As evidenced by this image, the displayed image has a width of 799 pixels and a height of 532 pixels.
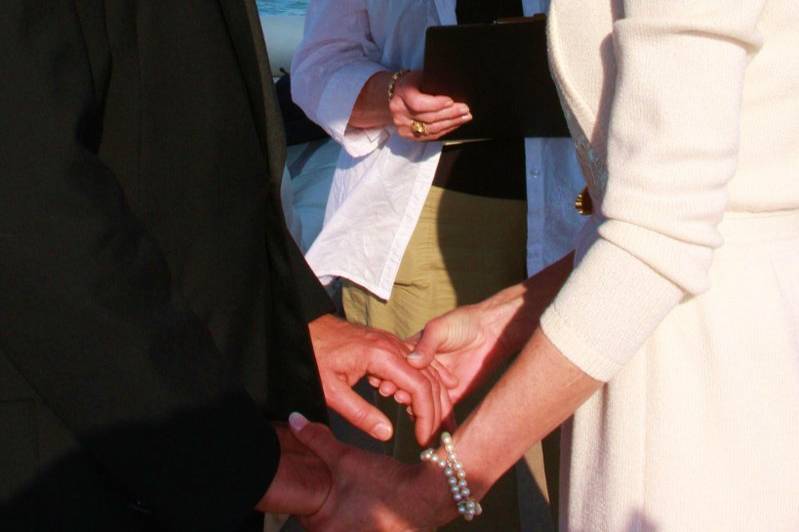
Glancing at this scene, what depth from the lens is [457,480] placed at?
1304 millimetres

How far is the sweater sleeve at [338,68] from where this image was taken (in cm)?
218

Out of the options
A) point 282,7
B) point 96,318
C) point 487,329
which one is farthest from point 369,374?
point 282,7

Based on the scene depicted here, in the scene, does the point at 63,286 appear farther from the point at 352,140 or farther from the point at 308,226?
the point at 308,226

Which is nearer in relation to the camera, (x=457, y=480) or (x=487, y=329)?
(x=457, y=480)

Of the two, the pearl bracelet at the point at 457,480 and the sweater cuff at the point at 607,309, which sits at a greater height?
the sweater cuff at the point at 607,309

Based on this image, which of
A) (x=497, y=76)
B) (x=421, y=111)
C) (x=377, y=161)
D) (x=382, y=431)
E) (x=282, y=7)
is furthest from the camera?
(x=282, y=7)

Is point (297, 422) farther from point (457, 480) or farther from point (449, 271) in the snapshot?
point (449, 271)

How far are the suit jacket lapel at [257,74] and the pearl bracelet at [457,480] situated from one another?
42 cm

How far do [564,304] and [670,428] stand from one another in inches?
7.9

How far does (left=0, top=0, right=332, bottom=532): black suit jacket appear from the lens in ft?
3.34

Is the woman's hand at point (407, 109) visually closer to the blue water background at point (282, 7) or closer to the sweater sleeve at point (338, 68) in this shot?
the sweater sleeve at point (338, 68)

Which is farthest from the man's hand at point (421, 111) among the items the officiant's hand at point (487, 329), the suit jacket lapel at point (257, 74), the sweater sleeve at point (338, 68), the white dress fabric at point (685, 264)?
the white dress fabric at point (685, 264)

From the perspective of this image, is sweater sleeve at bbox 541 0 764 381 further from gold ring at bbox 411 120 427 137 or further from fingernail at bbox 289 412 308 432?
gold ring at bbox 411 120 427 137

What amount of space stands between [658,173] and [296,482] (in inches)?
22.2
